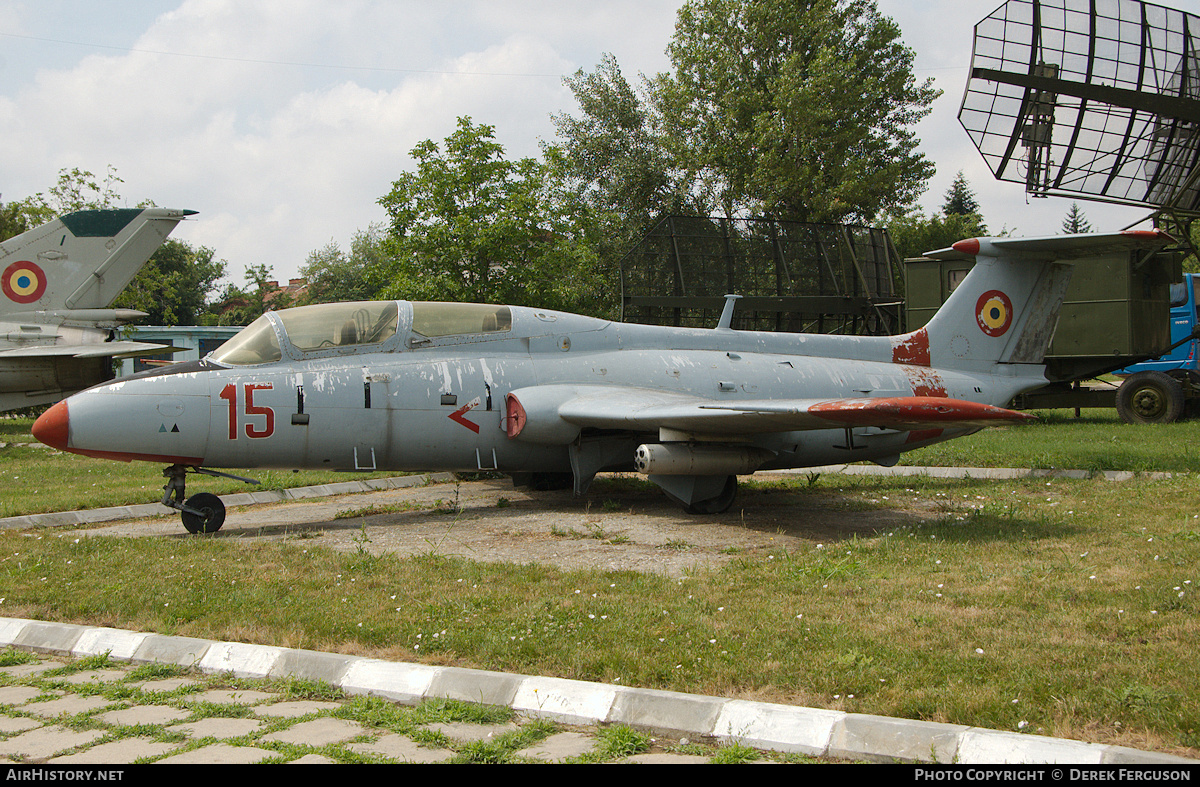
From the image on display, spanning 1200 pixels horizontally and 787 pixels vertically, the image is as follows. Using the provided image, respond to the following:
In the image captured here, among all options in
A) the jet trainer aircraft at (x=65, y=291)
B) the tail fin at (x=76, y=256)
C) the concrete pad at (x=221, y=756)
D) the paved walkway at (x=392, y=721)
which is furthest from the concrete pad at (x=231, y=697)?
the tail fin at (x=76, y=256)

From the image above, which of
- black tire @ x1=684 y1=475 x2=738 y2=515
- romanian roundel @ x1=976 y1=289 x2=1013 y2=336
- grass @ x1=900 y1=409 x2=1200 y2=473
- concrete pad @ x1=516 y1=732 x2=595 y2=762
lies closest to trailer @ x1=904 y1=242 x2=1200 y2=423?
grass @ x1=900 y1=409 x2=1200 y2=473

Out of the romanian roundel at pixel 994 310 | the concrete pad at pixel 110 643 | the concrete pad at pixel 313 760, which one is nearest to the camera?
the concrete pad at pixel 313 760

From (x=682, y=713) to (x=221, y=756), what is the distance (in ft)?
6.34

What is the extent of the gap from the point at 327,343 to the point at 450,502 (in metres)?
2.83

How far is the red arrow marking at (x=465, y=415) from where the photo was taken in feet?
33.9

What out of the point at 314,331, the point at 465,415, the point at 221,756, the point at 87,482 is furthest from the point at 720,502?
the point at 87,482

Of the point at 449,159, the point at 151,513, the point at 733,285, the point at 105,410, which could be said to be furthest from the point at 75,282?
the point at 733,285

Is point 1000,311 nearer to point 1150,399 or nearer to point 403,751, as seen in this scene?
point 1150,399

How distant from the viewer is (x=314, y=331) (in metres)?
10.1

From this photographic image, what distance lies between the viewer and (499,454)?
10.6m

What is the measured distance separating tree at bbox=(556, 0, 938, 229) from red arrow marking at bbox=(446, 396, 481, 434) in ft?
93.3

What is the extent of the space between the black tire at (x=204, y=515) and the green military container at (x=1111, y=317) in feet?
47.5

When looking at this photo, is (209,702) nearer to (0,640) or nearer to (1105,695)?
(0,640)

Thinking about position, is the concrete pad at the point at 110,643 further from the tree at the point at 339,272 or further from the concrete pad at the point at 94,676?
the tree at the point at 339,272
